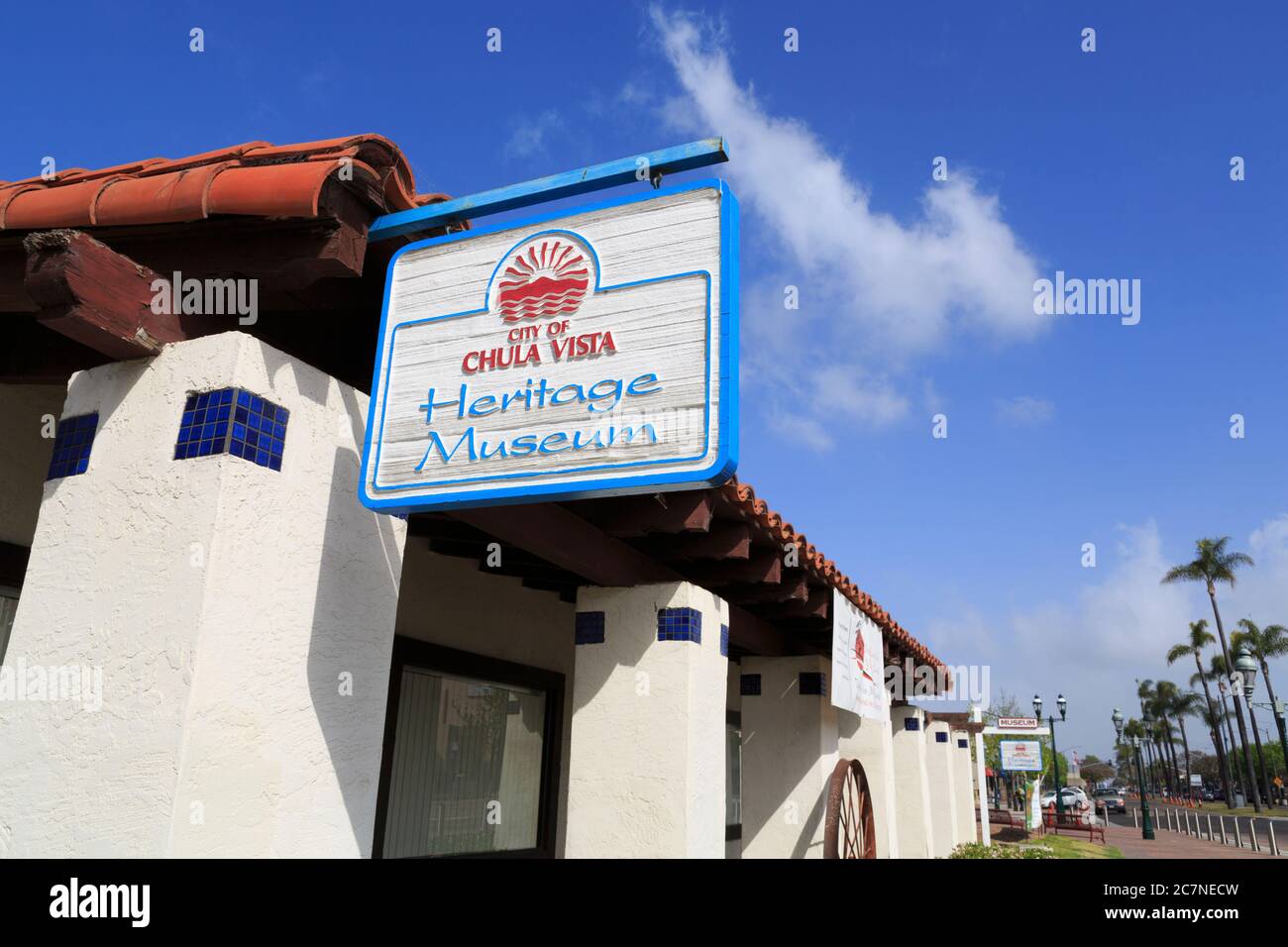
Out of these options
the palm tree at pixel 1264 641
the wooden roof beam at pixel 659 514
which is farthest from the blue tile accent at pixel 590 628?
the palm tree at pixel 1264 641

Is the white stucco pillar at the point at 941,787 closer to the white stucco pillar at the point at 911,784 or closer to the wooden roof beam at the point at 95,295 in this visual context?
the white stucco pillar at the point at 911,784

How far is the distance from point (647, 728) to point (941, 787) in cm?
1305

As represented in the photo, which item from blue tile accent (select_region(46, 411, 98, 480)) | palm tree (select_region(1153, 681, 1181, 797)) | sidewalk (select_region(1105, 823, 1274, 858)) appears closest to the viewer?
blue tile accent (select_region(46, 411, 98, 480))

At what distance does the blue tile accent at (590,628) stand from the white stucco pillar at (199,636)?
1832mm

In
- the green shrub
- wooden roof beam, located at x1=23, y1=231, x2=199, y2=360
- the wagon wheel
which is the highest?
wooden roof beam, located at x1=23, y1=231, x2=199, y2=360

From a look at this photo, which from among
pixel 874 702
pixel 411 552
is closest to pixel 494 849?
pixel 411 552

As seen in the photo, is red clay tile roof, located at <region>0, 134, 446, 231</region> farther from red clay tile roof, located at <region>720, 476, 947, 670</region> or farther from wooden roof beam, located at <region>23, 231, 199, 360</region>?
red clay tile roof, located at <region>720, 476, 947, 670</region>

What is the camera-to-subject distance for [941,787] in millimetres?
16078

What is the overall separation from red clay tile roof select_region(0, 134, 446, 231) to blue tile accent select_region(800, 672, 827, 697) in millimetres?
6501

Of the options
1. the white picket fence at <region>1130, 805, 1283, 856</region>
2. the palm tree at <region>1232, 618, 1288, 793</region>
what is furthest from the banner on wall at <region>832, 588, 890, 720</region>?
the palm tree at <region>1232, 618, 1288, 793</region>

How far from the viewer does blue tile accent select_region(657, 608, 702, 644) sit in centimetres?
531

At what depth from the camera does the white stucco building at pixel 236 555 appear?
3145 millimetres
